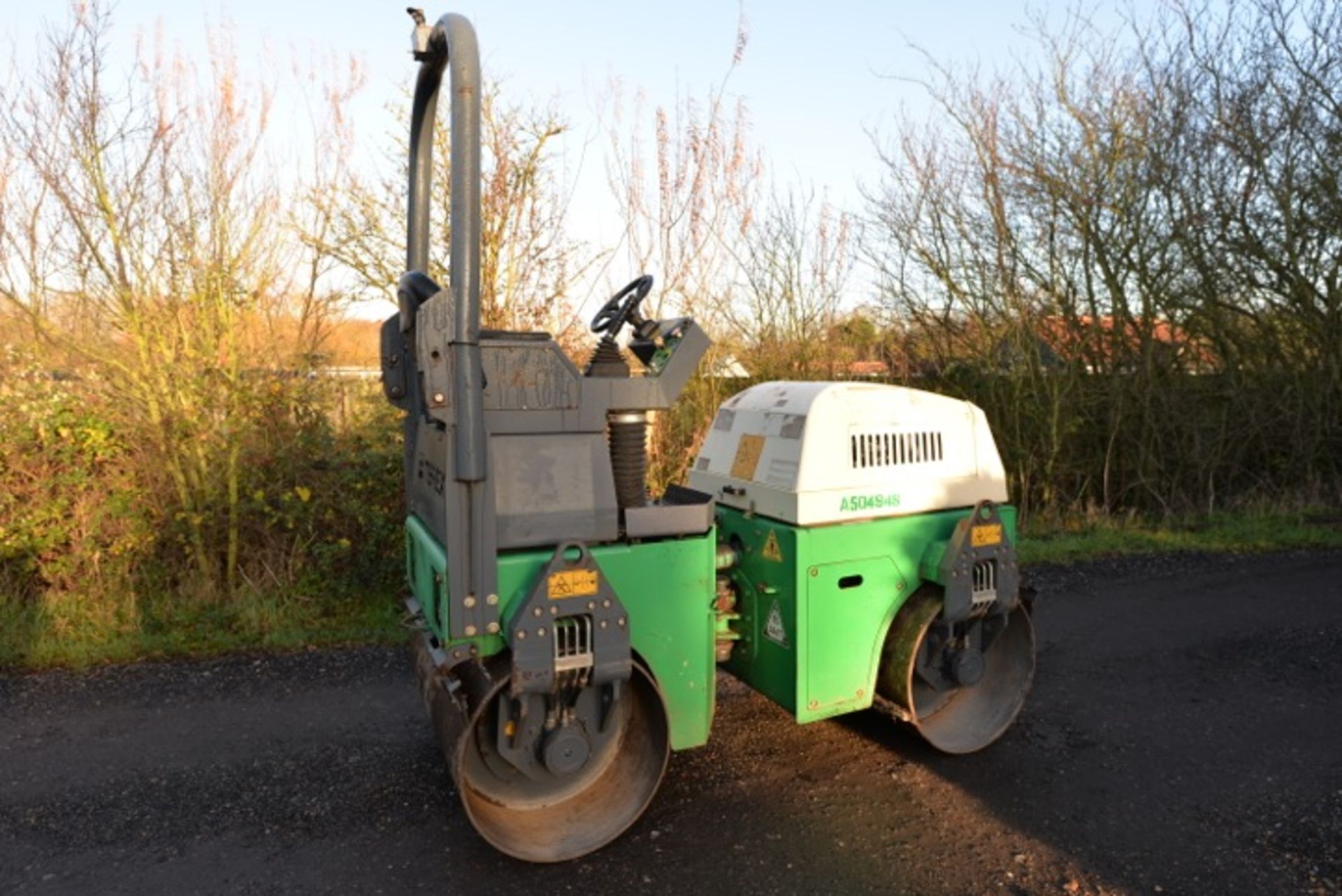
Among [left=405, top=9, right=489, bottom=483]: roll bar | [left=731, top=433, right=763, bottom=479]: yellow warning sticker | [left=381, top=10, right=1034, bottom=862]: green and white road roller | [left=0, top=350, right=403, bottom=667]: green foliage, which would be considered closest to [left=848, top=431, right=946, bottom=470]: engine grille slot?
[left=381, top=10, right=1034, bottom=862]: green and white road roller

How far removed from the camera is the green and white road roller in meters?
2.58

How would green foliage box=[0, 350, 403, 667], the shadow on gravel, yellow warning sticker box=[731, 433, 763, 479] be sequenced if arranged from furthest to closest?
green foliage box=[0, 350, 403, 667], yellow warning sticker box=[731, 433, 763, 479], the shadow on gravel

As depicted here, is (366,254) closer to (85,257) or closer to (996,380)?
(85,257)

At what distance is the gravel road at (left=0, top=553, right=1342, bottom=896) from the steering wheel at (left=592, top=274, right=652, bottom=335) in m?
1.75

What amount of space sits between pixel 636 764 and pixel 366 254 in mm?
4849

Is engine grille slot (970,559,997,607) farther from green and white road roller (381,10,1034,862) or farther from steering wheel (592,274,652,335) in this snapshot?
steering wheel (592,274,652,335)

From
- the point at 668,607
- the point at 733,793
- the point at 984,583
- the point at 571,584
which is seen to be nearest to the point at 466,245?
the point at 571,584

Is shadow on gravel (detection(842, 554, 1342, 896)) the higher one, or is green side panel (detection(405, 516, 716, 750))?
green side panel (detection(405, 516, 716, 750))

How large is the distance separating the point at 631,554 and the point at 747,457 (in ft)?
3.09

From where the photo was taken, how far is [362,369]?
251 inches

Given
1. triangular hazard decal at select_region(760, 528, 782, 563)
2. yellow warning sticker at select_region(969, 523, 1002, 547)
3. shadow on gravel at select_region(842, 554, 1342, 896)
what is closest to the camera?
shadow on gravel at select_region(842, 554, 1342, 896)

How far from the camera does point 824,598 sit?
10.6 feet

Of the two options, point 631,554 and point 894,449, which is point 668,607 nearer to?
point 631,554

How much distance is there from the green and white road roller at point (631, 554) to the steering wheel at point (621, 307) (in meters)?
0.02
